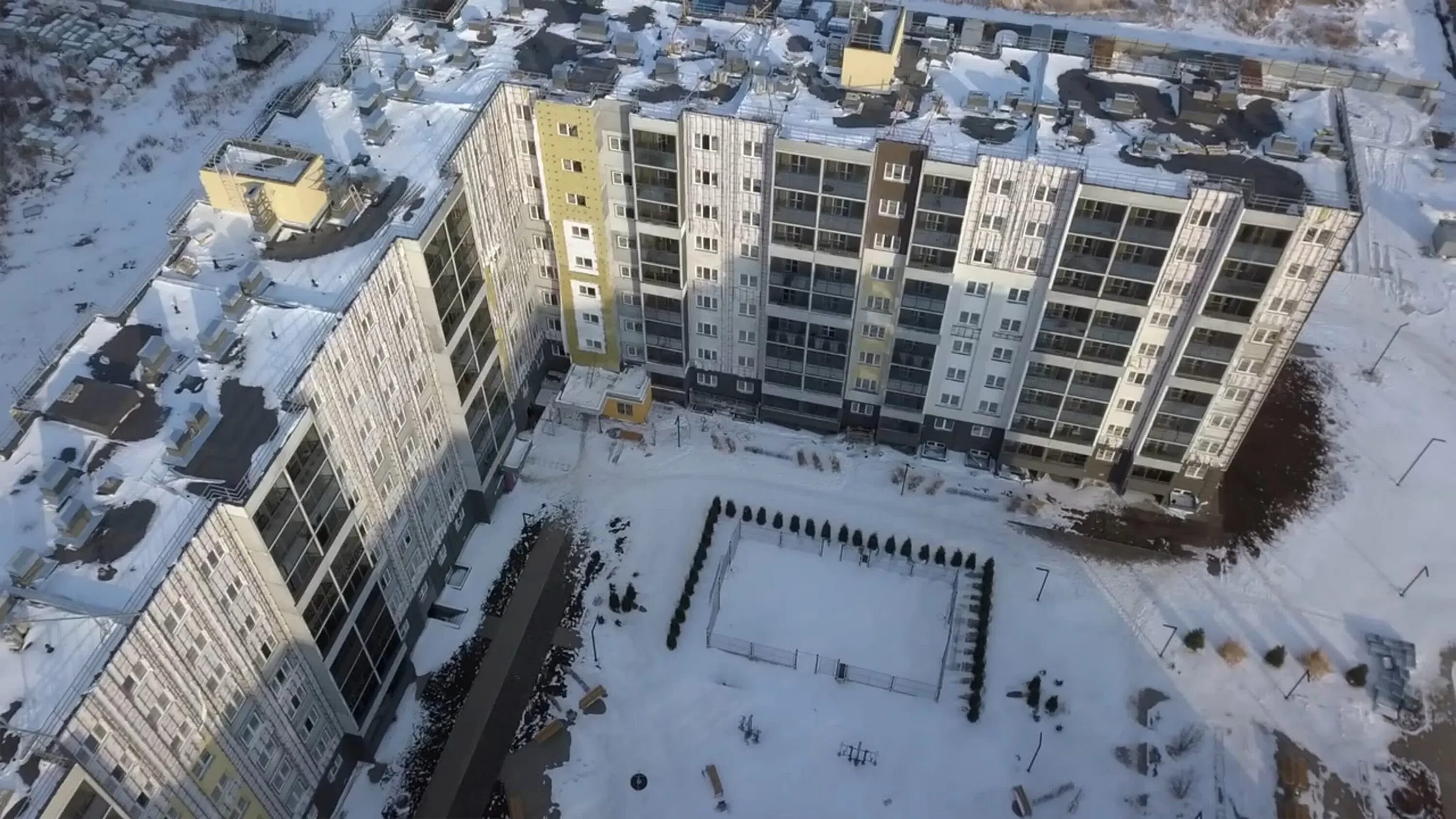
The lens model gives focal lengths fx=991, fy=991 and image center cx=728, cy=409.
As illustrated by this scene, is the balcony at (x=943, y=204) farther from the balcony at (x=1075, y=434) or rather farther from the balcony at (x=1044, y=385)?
the balcony at (x=1075, y=434)

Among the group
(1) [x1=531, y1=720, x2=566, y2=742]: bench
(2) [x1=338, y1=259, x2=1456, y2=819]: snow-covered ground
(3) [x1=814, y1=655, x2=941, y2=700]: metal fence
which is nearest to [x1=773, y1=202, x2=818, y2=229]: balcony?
(2) [x1=338, y1=259, x2=1456, y2=819]: snow-covered ground

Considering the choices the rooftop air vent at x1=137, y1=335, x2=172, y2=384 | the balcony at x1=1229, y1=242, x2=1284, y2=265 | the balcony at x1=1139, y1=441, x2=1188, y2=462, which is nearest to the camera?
the rooftop air vent at x1=137, y1=335, x2=172, y2=384

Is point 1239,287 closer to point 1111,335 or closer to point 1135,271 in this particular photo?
point 1135,271

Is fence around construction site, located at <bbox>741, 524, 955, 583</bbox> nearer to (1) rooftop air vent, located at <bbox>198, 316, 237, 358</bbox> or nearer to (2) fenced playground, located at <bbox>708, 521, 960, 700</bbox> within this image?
(2) fenced playground, located at <bbox>708, 521, 960, 700</bbox>

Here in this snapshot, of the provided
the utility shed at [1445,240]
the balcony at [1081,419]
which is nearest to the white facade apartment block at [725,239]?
the balcony at [1081,419]

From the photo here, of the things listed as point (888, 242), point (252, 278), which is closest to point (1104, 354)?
point (888, 242)

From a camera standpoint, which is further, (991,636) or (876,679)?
(991,636)
